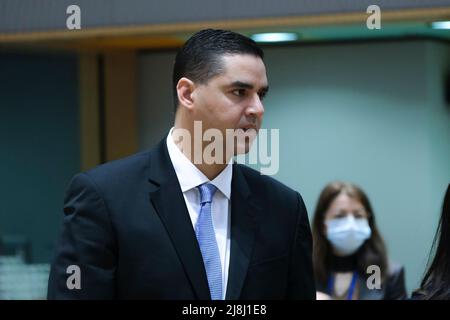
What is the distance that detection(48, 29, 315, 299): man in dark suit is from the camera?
181 cm

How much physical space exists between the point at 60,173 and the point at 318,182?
1.29m

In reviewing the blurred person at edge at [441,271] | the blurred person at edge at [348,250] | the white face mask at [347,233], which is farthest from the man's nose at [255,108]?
the white face mask at [347,233]

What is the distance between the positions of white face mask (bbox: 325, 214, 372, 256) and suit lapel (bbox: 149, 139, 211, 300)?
1.78 metres

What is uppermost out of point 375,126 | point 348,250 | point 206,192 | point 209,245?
point 375,126

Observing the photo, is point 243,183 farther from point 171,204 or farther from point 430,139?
point 430,139

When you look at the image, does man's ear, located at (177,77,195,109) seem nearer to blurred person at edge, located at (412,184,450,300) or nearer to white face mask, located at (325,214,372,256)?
blurred person at edge, located at (412,184,450,300)

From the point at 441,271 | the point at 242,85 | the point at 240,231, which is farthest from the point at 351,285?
the point at 242,85

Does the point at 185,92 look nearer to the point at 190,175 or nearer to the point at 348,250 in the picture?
the point at 190,175

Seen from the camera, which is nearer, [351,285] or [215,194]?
[215,194]

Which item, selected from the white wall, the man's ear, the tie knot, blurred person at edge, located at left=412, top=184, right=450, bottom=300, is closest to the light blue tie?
the tie knot

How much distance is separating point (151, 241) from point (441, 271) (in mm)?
758

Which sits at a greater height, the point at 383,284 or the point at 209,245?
the point at 209,245

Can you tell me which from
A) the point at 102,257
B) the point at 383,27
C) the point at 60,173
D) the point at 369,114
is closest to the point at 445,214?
the point at 102,257

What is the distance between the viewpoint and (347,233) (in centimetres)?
362
